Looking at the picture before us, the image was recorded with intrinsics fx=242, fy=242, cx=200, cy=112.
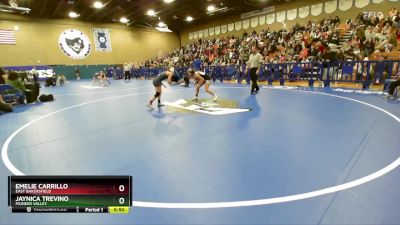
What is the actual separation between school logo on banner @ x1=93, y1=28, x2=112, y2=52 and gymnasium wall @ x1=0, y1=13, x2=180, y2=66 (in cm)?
38

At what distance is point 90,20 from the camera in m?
27.3

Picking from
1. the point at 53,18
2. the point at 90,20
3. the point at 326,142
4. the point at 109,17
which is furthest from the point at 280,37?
the point at 53,18

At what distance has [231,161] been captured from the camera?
3.53 metres

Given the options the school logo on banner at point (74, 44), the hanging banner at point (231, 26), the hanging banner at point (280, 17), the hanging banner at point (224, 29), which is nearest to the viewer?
the hanging banner at point (280, 17)

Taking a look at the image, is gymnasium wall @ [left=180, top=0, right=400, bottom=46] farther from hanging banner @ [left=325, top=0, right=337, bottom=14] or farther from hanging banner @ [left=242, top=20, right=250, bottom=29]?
hanging banner @ [left=242, top=20, right=250, bottom=29]

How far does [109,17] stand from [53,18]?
5562 mm

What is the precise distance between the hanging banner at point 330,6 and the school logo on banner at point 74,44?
24055 mm

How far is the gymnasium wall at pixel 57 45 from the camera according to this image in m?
23.1

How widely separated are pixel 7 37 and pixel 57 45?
4155mm

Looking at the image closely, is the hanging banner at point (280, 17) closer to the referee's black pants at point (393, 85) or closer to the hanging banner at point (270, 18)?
the hanging banner at point (270, 18)

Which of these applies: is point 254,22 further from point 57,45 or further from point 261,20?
point 57,45

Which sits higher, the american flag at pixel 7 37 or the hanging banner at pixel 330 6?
the hanging banner at pixel 330 6

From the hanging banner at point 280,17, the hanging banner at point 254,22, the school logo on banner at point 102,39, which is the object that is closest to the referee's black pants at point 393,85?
the hanging banner at point 280,17

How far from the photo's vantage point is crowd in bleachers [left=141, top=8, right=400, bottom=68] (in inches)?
484
